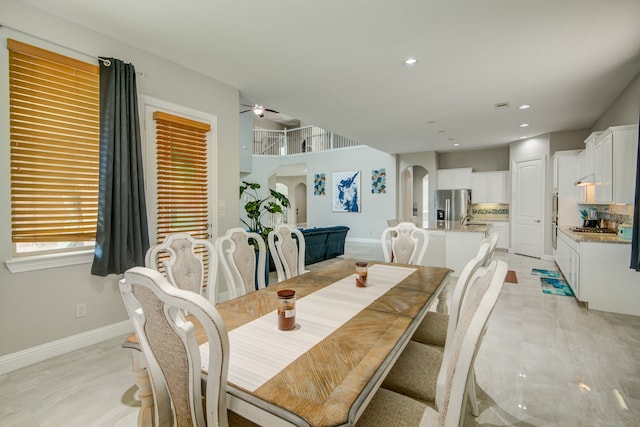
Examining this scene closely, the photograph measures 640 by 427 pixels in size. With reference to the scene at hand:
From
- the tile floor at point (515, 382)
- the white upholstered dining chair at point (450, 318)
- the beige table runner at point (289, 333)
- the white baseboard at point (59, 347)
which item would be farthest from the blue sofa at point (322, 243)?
the beige table runner at point (289, 333)

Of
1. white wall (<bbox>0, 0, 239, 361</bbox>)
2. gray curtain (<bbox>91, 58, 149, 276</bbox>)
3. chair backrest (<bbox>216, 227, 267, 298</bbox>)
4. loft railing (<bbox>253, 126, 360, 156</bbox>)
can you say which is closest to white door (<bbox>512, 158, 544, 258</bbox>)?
loft railing (<bbox>253, 126, 360, 156</bbox>)

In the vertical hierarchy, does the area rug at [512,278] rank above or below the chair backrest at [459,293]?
below

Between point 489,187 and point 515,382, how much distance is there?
709 centimetres

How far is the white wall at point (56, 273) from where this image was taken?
225cm

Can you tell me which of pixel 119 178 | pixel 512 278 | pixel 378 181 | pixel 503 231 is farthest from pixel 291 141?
pixel 119 178

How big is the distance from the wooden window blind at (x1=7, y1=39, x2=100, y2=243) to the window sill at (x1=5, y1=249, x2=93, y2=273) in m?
0.13

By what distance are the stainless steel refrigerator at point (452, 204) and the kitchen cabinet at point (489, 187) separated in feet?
0.78

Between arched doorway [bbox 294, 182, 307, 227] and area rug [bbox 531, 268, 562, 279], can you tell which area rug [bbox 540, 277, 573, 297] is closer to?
area rug [bbox 531, 268, 562, 279]

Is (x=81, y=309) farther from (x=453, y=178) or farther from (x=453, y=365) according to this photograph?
(x=453, y=178)

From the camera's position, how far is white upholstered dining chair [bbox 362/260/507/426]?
82 centimetres

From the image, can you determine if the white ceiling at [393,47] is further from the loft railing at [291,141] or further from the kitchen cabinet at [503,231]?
the loft railing at [291,141]

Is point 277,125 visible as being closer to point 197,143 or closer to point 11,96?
point 197,143

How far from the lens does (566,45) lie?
292cm

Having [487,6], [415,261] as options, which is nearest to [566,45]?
[487,6]
